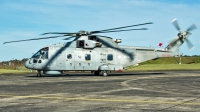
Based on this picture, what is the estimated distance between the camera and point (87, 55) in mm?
33781

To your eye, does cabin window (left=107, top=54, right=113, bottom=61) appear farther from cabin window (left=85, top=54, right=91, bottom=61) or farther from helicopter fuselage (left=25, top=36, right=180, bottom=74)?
cabin window (left=85, top=54, right=91, bottom=61)

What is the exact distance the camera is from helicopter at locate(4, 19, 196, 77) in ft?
108

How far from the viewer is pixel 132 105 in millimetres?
10641

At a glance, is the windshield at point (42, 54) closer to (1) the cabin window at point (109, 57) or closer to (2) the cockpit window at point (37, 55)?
(2) the cockpit window at point (37, 55)

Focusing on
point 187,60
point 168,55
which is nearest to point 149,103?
point 168,55

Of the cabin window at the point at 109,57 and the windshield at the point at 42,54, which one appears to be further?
the cabin window at the point at 109,57

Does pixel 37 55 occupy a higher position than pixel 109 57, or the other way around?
pixel 37 55

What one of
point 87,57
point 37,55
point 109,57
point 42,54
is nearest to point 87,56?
point 87,57

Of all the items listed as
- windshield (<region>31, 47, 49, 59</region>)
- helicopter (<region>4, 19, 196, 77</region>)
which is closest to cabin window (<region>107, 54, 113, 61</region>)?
helicopter (<region>4, 19, 196, 77</region>)

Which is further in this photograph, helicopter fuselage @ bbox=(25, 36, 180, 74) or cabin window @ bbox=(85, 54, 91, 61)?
cabin window @ bbox=(85, 54, 91, 61)

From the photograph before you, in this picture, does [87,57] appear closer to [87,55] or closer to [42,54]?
[87,55]

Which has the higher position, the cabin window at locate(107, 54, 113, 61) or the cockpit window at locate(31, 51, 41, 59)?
the cockpit window at locate(31, 51, 41, 59)

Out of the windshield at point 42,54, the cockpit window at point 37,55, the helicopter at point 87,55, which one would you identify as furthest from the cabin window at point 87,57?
the cockpit window at point 37,55

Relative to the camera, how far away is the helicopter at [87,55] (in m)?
32.9
